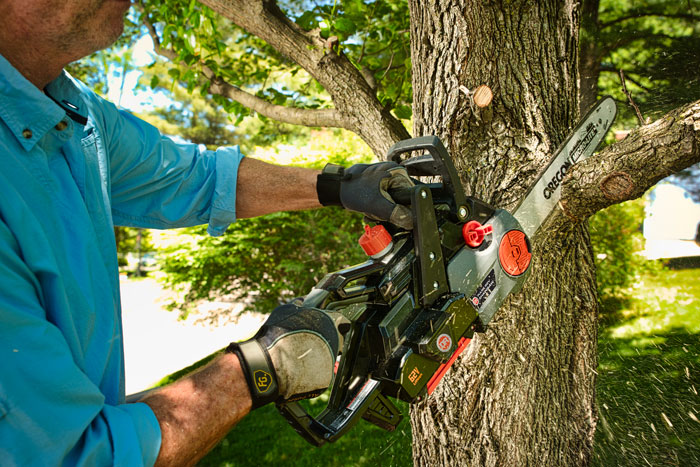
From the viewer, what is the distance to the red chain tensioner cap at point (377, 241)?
162 centimetres

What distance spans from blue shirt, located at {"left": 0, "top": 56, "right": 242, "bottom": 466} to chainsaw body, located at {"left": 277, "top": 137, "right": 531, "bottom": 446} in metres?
0.48

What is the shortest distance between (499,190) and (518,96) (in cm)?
43

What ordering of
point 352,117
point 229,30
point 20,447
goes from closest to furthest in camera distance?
point 20,447 → point 352,117 → point 229,30

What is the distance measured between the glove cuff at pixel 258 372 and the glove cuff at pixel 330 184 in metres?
0.80

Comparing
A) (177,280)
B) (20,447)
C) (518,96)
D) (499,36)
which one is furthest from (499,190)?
(177,280)

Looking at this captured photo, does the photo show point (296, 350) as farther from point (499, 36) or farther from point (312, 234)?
point (312, 234)

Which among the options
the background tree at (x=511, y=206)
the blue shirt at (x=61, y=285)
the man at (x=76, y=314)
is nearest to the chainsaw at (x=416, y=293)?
the man at (x=76, y=314)

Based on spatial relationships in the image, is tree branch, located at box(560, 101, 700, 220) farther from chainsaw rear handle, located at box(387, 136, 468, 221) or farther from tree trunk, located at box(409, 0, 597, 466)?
chainsaw rear handle, located at box(387, 136, 468, 221)

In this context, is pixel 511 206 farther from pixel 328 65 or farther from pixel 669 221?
pixel 669 221

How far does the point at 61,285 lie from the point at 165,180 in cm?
79

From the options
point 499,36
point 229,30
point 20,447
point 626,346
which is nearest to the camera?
point 20,447

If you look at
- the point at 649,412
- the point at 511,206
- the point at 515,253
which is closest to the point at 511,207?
the point at 511,206

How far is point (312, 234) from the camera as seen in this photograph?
6496 mm

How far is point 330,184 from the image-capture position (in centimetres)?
183
